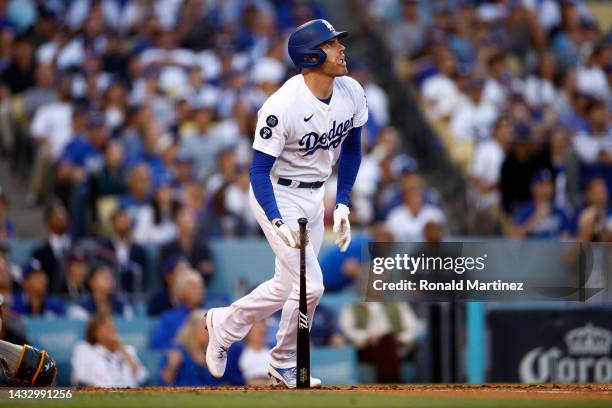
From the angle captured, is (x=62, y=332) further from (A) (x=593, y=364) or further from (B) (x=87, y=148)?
(A) (x=593, y=364)

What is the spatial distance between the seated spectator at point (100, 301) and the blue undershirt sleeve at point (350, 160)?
12.5 feet

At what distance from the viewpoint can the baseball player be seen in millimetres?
7590

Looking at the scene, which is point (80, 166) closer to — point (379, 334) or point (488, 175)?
point (379, 334)

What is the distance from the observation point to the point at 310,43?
7672mm

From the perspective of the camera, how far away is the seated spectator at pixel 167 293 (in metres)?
11.1

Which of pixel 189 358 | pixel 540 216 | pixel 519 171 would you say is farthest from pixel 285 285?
pixel 519 171

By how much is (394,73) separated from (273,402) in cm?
956

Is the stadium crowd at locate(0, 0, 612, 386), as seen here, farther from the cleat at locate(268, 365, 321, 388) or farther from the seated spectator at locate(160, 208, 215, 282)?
the cleat at locate(268, 365, 321, 388)

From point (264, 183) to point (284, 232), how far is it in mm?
328

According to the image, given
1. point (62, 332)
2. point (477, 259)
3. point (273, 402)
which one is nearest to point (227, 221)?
point (62, 332)

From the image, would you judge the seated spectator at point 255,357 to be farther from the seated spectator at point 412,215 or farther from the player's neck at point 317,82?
the player's neck at point 317,82

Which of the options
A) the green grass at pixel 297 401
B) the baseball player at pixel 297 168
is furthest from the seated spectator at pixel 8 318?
the green grass at pixel 297 401

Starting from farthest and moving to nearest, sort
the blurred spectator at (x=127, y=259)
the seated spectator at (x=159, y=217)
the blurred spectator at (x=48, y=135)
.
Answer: the blurred spectator at (x=48, y=135) < the seated spectator at (x=159, y=217) < the blurred spectator at (x=127, y=259)

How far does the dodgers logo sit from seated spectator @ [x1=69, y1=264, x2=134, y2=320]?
4.02 meters
